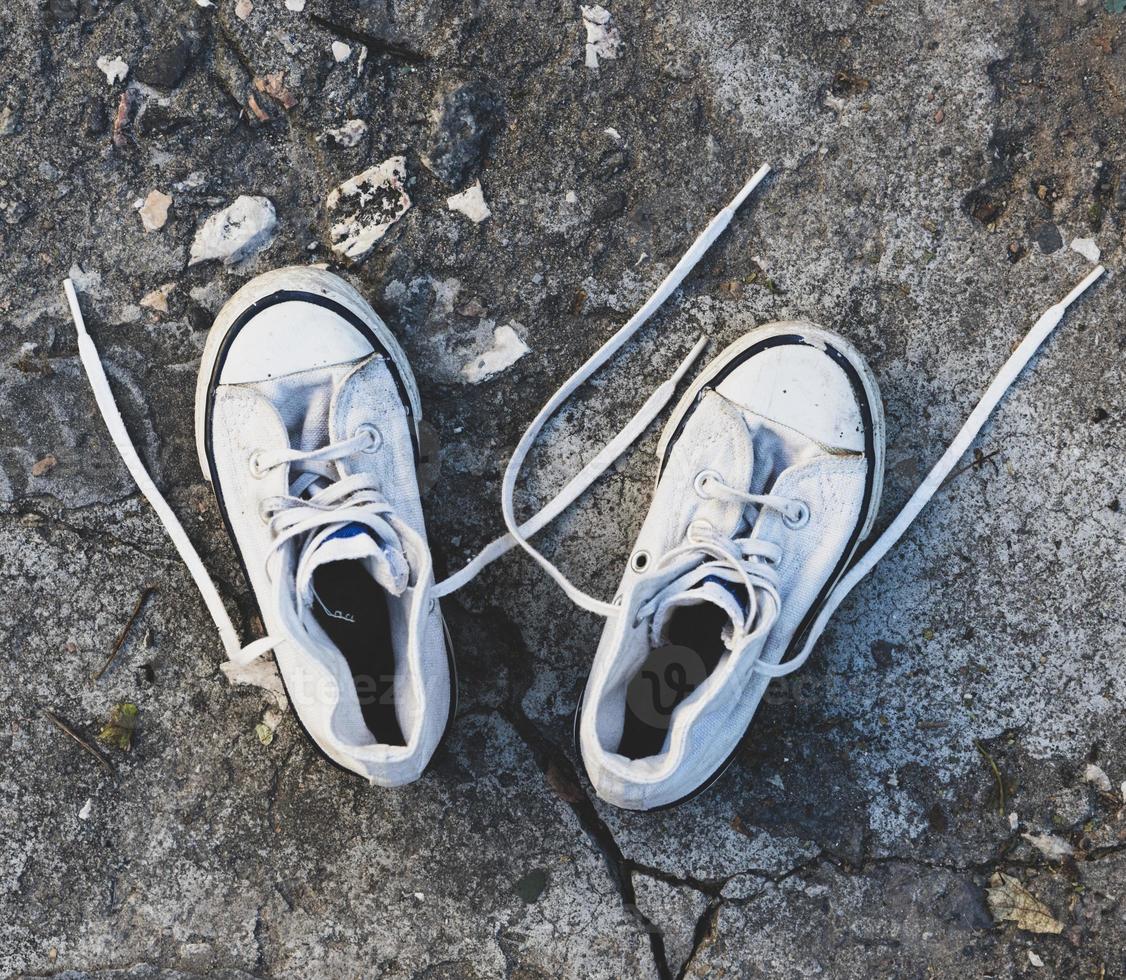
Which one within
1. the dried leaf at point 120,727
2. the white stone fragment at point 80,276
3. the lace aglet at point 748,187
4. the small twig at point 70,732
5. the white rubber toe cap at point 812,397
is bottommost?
the small twig at point 70,732

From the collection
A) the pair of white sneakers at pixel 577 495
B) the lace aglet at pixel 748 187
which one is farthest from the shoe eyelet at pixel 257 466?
the lace aglet at pixel 748 187

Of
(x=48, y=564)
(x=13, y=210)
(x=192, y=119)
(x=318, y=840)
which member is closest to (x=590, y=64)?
(x=192, y=119)

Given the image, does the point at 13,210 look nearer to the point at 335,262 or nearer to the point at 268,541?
the point at 335,262

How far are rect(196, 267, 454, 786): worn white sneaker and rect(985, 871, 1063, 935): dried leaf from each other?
135cm

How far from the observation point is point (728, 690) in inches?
72.9

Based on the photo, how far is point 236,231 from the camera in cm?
214

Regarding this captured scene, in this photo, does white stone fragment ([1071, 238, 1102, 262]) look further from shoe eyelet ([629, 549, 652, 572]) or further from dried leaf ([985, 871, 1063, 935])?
dried leaf ([985, 871, 1063, 935])

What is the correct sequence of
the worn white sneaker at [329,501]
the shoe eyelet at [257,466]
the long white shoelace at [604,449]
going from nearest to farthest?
the worn white sneaker at [329,501] < the shoe eyelet at [257,466] < the long white shoelace at [604,449]

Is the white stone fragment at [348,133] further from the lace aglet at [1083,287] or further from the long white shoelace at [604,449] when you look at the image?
the lace aglet at [1083,287]

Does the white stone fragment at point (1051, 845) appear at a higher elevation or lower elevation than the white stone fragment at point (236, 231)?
Result: lower

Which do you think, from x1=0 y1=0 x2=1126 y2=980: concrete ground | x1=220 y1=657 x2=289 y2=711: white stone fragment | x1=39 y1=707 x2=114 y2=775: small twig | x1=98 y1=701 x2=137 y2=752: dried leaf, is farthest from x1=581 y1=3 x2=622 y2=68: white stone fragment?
x1=39 y1=707 x2=114 y2=775: small twig

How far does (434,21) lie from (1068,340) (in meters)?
1.67

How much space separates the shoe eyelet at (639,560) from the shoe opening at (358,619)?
554mm

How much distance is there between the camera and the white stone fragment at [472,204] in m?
2.16
